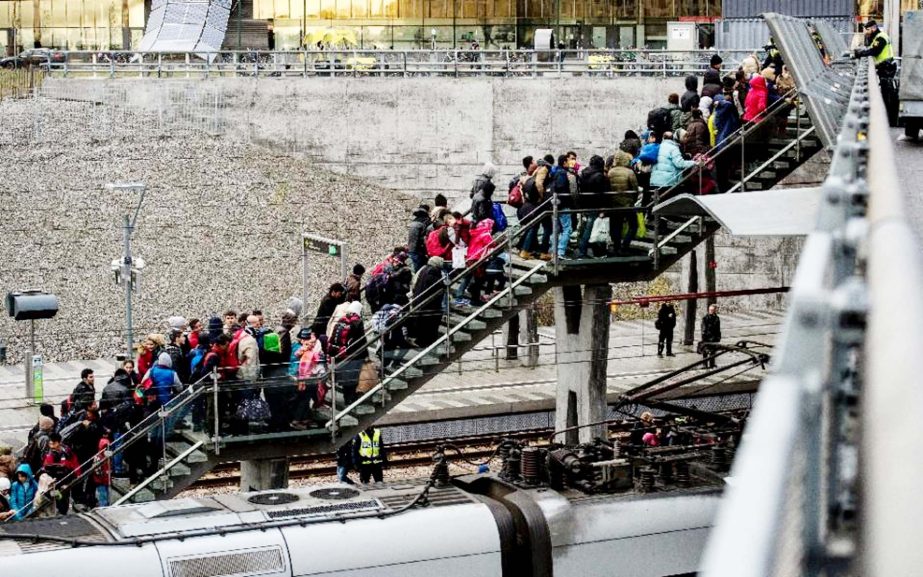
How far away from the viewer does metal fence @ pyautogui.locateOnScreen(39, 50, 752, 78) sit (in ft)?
154

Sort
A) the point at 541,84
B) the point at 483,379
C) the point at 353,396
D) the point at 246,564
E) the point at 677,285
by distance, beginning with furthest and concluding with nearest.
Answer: the point at 541,84 < the point at 677,285 < the point at 483,379 < the point at 353,396 < the point at 246,564

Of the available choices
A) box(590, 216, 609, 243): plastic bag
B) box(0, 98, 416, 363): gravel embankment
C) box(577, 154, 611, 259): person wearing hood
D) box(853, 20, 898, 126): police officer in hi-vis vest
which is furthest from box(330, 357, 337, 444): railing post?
box(0, 98, 416, 363): gravel embankment

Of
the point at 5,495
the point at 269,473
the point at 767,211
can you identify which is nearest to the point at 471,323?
the point at 269,473

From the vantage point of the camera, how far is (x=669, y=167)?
80.9 feet

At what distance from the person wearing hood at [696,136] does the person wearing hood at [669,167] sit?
2.11 ft

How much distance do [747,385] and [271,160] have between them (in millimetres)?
18848

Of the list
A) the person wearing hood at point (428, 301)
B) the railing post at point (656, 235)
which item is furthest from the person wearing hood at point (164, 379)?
the railing post at point (656, 235)

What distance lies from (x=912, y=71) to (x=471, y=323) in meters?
6.80

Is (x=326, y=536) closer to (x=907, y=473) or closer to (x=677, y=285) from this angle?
(x=907, y=473)

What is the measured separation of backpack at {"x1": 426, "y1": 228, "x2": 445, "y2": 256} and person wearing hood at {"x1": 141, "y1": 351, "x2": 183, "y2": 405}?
14.3 feet

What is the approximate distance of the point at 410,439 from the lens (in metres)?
30.7

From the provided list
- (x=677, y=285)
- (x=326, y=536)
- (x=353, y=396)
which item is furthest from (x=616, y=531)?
(x=677, y=285)

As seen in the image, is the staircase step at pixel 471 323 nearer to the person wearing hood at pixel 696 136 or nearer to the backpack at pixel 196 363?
the backpack at pixel 196 363

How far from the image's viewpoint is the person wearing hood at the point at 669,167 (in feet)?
80.7
